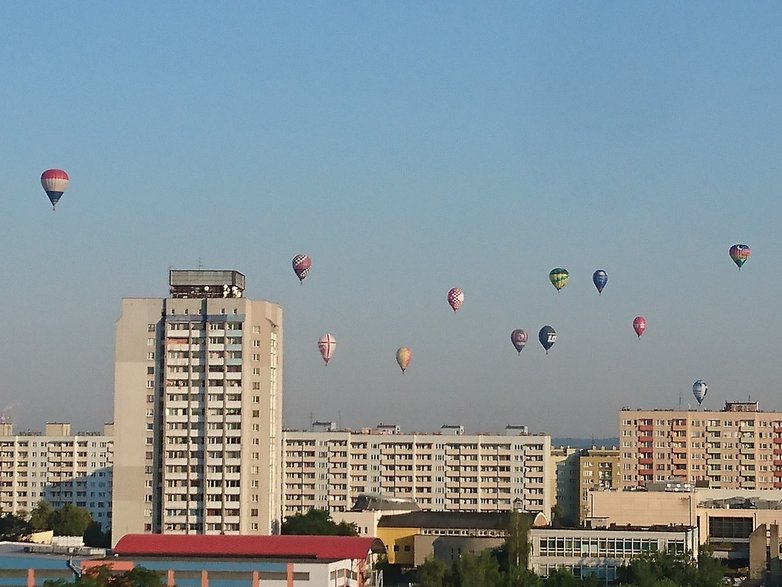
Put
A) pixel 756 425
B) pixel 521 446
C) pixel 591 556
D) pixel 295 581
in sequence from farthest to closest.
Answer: pixel 756 425 < pixel 521 446 < pixel 591 556 < pixel 295 581

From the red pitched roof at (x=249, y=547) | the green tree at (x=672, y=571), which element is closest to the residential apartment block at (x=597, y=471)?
the green tree at (x=672, y=571)

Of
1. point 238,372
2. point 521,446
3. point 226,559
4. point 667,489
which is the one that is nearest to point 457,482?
point 521,446

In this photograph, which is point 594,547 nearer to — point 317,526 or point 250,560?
point 317,526

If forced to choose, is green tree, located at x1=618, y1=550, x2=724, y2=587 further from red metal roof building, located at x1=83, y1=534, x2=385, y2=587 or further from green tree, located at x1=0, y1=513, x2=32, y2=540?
green tree, located at x1=0, y1=513, x2=32, y2=540

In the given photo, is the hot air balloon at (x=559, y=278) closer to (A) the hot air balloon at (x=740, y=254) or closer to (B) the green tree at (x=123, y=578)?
(A) the hot air balloon at (x=740, y=254)

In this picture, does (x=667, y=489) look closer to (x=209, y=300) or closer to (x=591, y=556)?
(x=591, y=556)

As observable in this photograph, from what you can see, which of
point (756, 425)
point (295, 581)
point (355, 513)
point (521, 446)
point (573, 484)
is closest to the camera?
point (295, 581)
